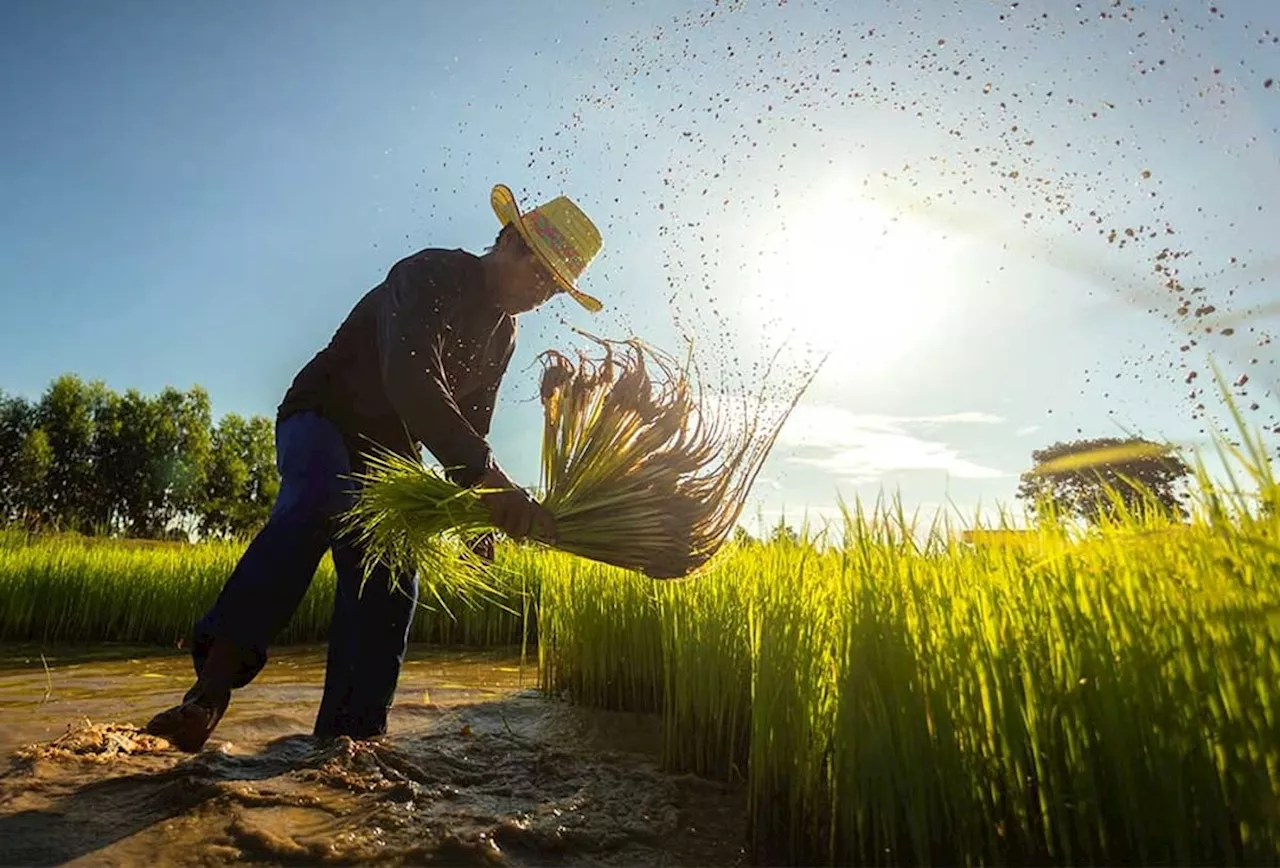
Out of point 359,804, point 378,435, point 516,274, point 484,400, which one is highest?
point 516,274

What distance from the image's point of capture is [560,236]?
10.3ft

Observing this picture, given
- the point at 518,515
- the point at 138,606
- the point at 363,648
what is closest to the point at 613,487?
the point at 518,515

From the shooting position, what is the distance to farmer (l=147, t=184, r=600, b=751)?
8.86 ft

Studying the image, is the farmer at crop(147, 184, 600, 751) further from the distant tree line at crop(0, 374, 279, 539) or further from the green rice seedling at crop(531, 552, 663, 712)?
the distant tree line at crop(0, 374, 279, 539)

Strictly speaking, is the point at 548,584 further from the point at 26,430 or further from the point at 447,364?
the point at 26,430

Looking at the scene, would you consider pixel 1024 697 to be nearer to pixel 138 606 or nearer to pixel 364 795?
pixel 364 795

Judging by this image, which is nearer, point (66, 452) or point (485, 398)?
point (485, 398)

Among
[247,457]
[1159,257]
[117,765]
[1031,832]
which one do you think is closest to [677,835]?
[1031,832]

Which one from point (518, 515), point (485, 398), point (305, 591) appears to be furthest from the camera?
point (485, 398)

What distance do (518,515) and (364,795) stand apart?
0.87m

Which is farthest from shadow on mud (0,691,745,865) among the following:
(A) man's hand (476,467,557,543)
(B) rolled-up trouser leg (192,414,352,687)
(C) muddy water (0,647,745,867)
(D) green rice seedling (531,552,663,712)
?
(A) man's hand (476,467,557,543)

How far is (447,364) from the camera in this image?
3184 mm

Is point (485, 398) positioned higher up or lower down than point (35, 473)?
lower down

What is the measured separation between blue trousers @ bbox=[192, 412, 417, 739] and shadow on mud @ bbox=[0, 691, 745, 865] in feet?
0.59
